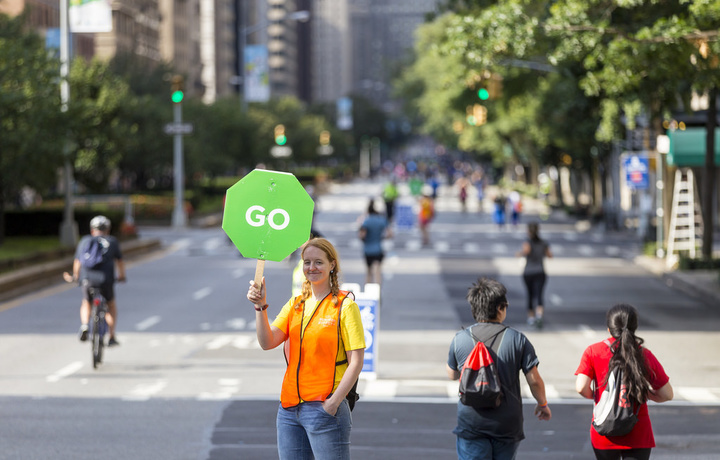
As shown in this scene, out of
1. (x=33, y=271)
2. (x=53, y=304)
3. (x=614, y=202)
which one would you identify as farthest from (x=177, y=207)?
(x=53, y=304)

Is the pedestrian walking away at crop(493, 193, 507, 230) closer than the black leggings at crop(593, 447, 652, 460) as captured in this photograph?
No

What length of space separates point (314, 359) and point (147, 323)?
45.5 feet

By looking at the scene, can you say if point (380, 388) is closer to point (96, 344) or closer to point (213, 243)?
point (96, 344)

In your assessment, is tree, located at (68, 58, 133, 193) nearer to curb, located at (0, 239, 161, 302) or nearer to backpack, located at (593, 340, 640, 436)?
curb, located at (0, 239, 161, 302)

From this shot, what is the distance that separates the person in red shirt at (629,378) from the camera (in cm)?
675

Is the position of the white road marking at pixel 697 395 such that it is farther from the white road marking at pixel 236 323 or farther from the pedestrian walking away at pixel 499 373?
the white road marking at pixel 236 323

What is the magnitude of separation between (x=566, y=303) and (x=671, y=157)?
11.2 metres

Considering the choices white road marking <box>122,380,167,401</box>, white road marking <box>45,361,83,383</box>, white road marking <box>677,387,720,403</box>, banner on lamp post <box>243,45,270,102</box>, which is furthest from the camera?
banner on lamp post <box>243,45,270,102</box>

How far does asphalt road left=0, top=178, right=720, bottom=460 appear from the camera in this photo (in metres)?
10.5

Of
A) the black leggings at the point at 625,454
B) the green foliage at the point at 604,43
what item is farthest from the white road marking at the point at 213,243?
the black leggings at the point at 625,454

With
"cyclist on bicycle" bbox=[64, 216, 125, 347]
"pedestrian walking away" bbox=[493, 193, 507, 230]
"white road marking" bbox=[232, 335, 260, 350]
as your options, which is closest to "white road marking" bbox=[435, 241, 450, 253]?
"pedestrian walking away" bbox=[493, 193, 507, 230]

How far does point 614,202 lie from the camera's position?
53.2 m

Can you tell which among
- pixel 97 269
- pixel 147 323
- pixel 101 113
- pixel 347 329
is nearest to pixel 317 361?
pixel 347 329

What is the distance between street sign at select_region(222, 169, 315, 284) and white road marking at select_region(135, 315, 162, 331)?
42.3 ft
